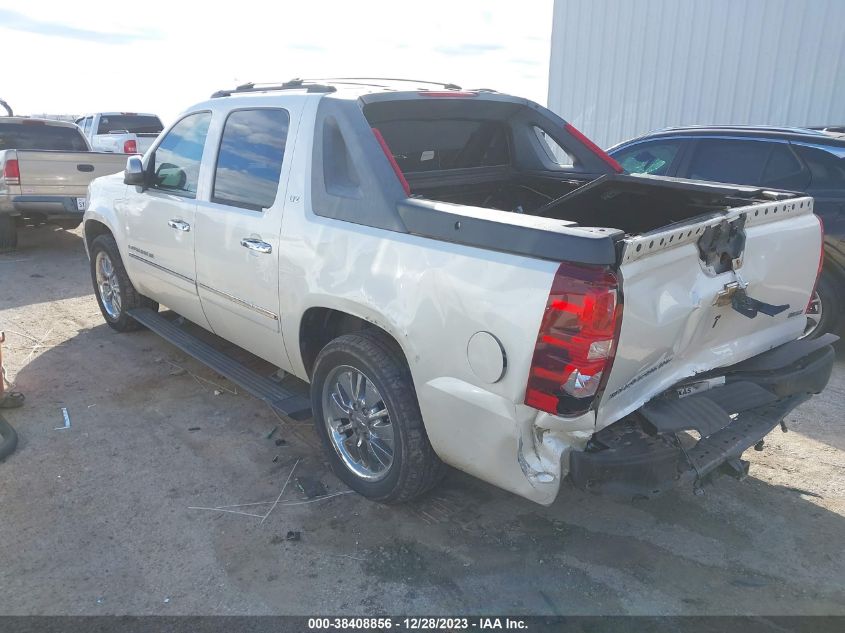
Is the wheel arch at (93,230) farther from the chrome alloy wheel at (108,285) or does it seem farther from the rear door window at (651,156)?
the rear door window at (651,156)

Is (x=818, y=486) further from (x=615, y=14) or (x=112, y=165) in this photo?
(x=615, y=14)

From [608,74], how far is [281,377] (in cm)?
980

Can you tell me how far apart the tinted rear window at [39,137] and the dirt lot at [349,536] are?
7.70 metres

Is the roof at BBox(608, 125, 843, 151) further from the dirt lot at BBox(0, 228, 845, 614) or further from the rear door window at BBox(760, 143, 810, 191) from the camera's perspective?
the dirt lot at BBox(0, 228, 845, 614)

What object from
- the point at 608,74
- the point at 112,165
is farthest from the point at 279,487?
the point at 608,74

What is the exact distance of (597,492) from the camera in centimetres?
246

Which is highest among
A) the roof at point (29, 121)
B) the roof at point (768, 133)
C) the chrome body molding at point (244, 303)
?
the roof at point (768, 133)

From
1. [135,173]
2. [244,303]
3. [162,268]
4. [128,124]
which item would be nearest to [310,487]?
[244,303]

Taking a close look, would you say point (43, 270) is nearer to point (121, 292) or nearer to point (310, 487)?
point (121, 292)

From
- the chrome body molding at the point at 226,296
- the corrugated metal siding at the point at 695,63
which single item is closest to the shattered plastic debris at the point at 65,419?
the chrome body molding at the point at 226,296

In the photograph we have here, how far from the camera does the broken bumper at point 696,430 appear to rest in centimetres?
243

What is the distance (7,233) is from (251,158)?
702 cm

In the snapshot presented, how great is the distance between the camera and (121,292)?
543 cm

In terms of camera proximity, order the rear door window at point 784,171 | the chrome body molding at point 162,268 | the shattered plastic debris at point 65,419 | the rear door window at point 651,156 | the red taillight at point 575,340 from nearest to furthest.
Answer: the red taillight at point 575,340, the shattered plastic debris at point 65,419, the chrome body molding at point 162,268, the rear door window at point 784,171, the rear door window at point 651,156
